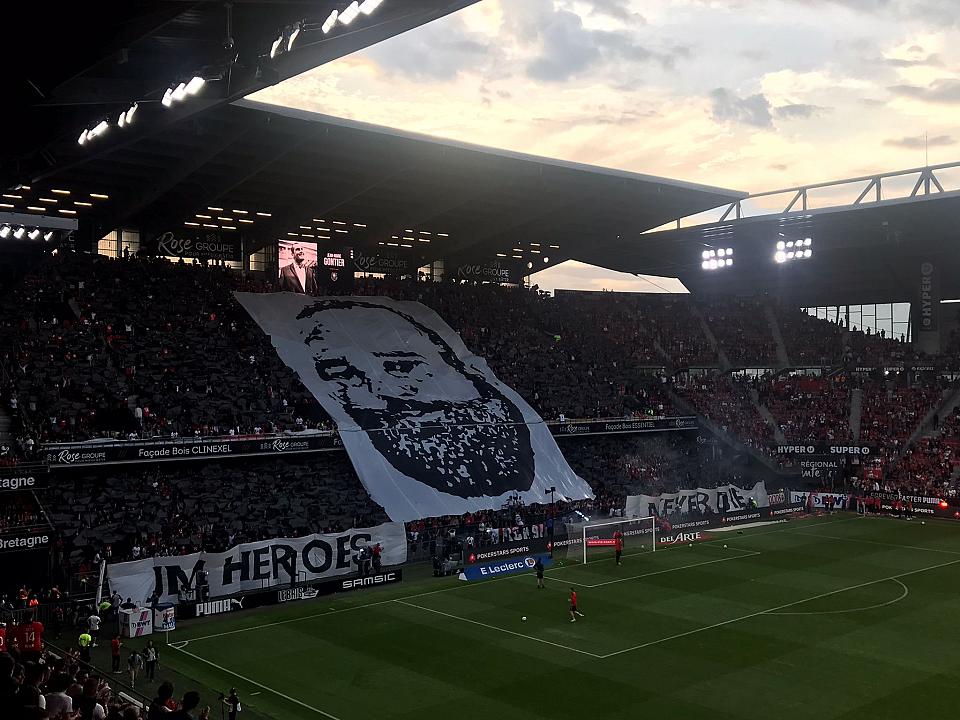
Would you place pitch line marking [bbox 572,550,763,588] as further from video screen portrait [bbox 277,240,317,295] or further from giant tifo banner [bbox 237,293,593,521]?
video screen portrait [bbox 277,240,317,295]

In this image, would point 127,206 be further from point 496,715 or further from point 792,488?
point 792,488

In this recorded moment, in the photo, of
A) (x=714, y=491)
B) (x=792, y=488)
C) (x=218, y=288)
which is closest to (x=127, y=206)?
(x=218, y=288)

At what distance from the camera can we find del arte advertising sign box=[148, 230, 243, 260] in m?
55.3

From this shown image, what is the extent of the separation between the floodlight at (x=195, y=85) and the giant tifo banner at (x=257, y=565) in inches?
663

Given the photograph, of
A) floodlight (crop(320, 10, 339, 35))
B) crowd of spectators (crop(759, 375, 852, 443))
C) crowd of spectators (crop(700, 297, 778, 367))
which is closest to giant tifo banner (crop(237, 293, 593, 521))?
crowd of spectators (crop(759, 375, 852, 443))

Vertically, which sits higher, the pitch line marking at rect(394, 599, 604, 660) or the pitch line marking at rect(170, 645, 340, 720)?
the pitch line marking at rect(170, 645, 340, 720)

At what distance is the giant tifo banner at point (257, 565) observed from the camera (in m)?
29.8

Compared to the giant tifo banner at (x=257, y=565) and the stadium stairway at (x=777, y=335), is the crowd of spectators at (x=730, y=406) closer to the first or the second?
the stadium stairway at (x=777, y=335)

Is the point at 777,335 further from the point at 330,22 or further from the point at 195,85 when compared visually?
the point at 195,85

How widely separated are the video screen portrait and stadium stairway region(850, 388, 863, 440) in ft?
114

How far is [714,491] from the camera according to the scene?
5072cm

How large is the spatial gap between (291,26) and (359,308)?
39.9m

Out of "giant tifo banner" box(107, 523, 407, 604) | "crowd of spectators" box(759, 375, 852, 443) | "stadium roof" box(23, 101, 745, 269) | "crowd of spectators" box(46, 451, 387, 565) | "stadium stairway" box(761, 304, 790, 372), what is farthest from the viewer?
"stadium stairway" box(761, 304, 790, 372)

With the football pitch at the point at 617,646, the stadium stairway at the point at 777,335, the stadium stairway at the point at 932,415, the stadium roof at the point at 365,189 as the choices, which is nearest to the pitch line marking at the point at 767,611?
the football pitch at the point at 617,646
